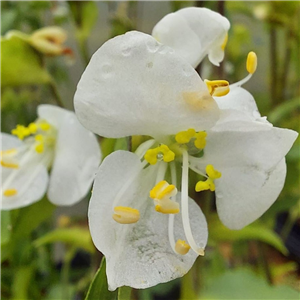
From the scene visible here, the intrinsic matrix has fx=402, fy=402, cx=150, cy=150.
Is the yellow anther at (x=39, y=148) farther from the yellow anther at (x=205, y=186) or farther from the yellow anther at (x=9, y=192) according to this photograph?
the yellow anther at (x=205, y=186)

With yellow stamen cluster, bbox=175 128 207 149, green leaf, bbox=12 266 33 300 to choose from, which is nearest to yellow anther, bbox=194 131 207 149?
yellow stamen cluster, bbox=175 128 207 149

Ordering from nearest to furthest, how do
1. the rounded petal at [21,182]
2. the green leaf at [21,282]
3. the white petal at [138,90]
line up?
the white petal at [138,90] → the rounded petal at [21,182] → the green leaf at [21,282]

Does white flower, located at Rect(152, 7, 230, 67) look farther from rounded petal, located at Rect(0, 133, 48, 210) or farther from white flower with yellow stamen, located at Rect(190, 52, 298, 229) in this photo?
rounded petal, located at Rect(0, 133, 48, 210)

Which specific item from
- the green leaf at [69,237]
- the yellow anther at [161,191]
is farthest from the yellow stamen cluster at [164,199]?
the green leaf at [69,237]

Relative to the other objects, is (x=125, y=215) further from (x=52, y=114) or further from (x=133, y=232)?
(x=52, y=114)

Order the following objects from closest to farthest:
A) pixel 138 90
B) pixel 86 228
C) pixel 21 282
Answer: pixel 138 90 < pixel 21 282 < pixel 86 228

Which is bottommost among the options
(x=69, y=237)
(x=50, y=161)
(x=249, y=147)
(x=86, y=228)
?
(x=86, y=228)

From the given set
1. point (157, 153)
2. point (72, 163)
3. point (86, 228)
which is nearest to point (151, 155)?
point (157, 153)

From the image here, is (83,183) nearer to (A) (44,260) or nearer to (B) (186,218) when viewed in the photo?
(B) (186,218)
